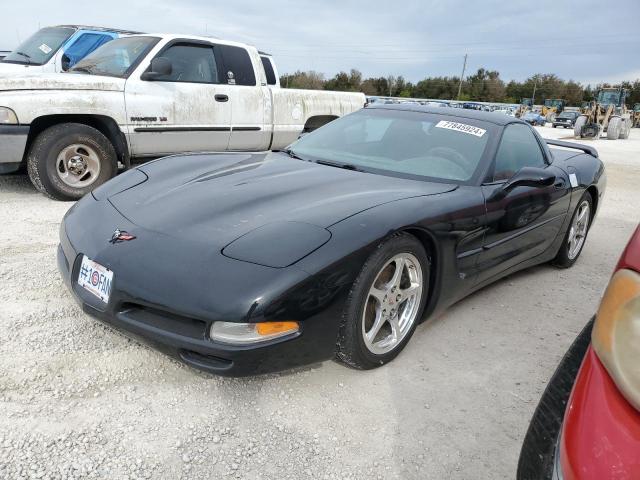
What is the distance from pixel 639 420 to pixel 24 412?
1986mm

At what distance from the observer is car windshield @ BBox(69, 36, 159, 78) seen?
5.53m

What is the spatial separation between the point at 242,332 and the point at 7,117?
13.0ft

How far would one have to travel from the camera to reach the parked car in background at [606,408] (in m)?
0.99

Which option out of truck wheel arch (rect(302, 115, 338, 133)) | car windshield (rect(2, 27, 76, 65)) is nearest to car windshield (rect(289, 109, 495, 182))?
truck wheel arch (rect(302, 115, 338, 133))

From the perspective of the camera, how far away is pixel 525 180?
2.91 meters

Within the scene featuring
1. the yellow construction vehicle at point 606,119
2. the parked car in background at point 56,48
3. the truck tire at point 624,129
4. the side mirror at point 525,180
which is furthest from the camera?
the truck tire at point 624,129

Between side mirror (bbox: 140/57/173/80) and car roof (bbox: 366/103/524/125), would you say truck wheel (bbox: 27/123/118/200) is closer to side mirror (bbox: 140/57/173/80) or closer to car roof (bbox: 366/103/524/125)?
side mirror (bbox: 140/57/173/80)

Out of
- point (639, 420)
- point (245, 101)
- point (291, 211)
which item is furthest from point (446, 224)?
point (245, 101)

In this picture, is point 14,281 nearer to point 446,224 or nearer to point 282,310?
point 282,310

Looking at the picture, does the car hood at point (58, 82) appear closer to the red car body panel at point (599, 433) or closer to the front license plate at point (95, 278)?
the front license plate at point (95, 278)

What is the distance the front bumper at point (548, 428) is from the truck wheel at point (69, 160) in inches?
190

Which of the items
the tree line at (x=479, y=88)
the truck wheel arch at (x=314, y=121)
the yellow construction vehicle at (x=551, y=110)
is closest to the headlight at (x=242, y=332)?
the truck wheel arch at (x=314, y=121)

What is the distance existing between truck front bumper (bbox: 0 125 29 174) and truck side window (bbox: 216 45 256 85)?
7.68 feet

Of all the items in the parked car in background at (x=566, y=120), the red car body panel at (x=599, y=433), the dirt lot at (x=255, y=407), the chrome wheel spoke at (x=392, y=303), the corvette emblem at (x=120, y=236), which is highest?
the red car body panel at (x=599, y=433)
